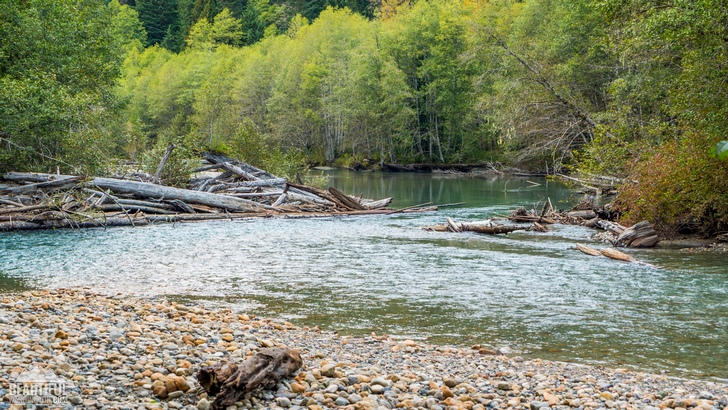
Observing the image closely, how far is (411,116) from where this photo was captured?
222ft

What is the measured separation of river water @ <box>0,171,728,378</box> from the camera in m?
9.41

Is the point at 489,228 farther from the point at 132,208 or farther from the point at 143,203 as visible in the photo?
the point at 132,208

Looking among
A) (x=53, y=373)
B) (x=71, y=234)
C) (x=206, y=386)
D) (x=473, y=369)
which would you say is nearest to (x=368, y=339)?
(x=473, y=369)

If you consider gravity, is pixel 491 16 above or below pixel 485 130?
above

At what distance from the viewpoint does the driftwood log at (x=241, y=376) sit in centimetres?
572

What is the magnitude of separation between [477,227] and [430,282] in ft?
26.7

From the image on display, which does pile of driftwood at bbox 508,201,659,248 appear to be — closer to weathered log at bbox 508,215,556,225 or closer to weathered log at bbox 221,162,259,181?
weathered log at bbox 508,215,556,225

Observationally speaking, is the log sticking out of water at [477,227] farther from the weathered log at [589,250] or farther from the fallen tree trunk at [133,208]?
the fallen tree trunk at [133,208]

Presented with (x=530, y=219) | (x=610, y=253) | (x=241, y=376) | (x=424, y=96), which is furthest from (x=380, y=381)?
(x=424, y=96)

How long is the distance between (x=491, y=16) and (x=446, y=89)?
8908 mm

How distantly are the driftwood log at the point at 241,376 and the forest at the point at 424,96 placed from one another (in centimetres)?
451

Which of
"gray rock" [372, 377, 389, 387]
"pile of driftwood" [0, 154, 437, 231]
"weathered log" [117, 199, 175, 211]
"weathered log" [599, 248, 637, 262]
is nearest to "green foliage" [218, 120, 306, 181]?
"pile of driftwood" [0, 154, 437, 231]

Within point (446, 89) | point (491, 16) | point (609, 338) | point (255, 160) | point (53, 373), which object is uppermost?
point (491, 16)

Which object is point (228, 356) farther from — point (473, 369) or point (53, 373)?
point (473, 369)
